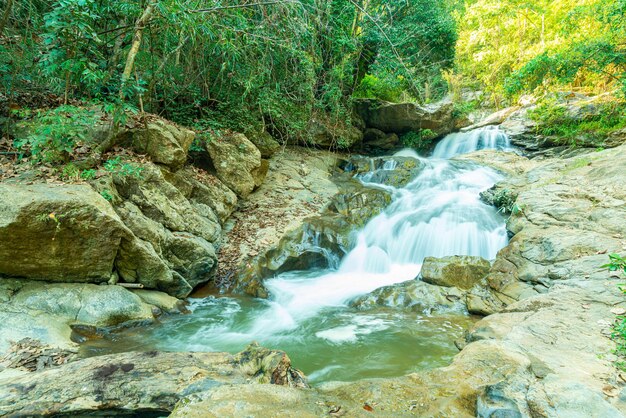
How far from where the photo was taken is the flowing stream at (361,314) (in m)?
4.19

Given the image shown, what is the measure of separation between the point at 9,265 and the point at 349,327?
459cm

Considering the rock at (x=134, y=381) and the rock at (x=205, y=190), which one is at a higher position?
the rock at (x=205, y=190)

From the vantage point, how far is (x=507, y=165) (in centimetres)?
1198

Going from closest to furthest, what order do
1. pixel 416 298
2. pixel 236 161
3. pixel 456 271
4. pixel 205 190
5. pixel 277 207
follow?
1. pixel 416 298
2. pixel 456 271
3. pixel 205 190
4. pixel 236 161
5. pixel 277 207

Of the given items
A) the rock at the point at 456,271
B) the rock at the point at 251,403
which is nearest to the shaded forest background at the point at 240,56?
the rock at the point at 456,271

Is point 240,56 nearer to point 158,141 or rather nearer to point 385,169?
point 158,141

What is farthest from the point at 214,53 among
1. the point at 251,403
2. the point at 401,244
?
the point at 251,403

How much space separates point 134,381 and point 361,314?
3806 mm

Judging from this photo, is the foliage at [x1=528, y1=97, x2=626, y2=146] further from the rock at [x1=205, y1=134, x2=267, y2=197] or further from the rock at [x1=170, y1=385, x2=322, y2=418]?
the rock at [x1=170, y1=385, x2=322, y2=418]

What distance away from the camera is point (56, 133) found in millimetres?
4480

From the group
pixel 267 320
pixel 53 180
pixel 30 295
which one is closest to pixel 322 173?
pixel 267 320

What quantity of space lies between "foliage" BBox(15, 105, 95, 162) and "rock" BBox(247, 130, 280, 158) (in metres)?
4.68

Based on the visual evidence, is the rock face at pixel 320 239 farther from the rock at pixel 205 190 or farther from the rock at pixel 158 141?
Answer: the rock at pixel 158 141

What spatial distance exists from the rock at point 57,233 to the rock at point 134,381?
6.52 ft
